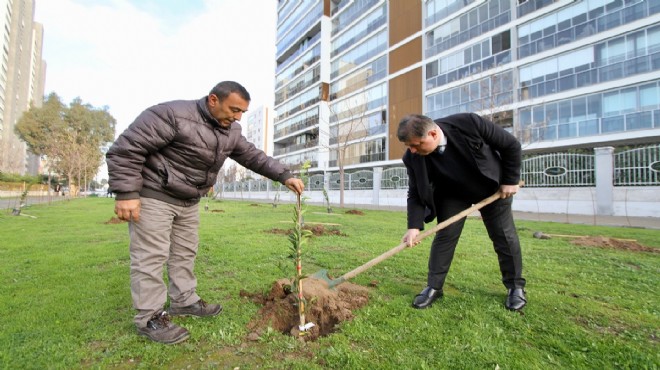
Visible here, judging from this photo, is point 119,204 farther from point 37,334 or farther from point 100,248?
point 100,248

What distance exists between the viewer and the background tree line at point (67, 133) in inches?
1395

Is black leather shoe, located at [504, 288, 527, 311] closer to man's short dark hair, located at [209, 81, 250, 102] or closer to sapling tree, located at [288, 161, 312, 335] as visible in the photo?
sapling tree, located at [288, 161, 312, 335]

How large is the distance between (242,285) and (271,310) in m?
1.05

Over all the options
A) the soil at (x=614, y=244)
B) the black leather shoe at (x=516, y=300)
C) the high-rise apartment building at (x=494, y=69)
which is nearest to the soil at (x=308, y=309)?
the black leather shoe at (x=516, y=300)

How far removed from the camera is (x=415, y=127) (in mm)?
2855

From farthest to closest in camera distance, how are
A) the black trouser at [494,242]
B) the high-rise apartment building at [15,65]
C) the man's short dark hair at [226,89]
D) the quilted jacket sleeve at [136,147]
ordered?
the high-rise apartment building at [15,65]
the black trouser at [494,242]
the man's short dark hair at [226,89]
the quilted jacket sleeve at [136,147]

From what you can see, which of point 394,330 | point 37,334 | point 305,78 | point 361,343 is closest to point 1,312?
point 37,334

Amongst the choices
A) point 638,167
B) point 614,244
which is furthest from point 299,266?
point 638,167

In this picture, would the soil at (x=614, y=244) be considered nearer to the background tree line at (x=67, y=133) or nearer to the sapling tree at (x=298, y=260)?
the sapling tree at (x=298, y=260)

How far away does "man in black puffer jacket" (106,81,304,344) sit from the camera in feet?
7.89

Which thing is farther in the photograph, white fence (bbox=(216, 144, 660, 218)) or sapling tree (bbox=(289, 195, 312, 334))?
white fence (bbox=(216, 144, 660, 218))

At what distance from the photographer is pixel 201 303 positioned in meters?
2.98

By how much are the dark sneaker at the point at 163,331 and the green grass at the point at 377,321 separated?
0.05 meters

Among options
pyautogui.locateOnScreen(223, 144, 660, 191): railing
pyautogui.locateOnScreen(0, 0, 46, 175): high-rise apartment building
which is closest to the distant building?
pyautogui.locateOnScreen(0, 0, 46, 175): high-rise apartment building
